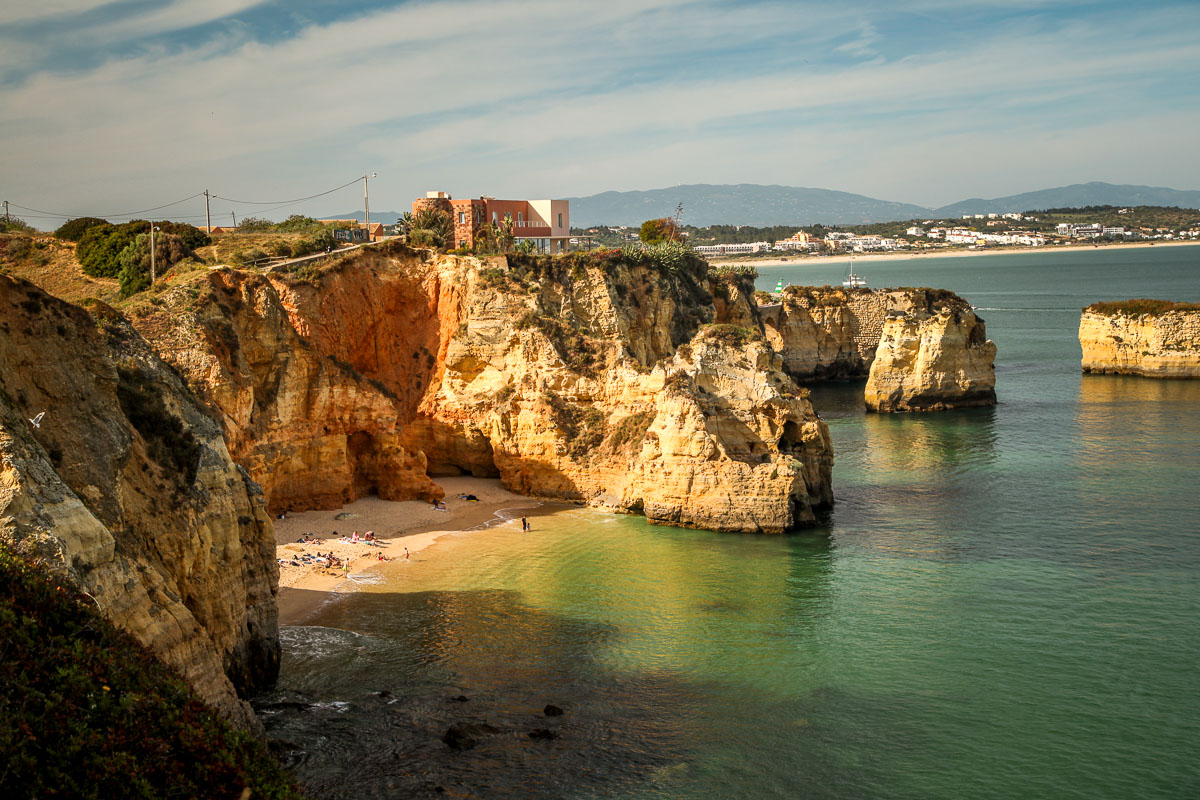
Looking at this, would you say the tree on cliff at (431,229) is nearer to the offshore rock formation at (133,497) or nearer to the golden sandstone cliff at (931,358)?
the offshore rock formation at (133,497)

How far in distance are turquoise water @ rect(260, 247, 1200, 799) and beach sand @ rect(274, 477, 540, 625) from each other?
1.16m

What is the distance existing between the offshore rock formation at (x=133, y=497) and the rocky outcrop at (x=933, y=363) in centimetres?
4738

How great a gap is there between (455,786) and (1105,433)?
42260 millimetres

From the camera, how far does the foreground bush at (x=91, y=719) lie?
967 centimetres

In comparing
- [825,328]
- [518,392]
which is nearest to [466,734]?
[518,392]

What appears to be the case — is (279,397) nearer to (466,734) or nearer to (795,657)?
(466,734)

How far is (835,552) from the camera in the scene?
97.7ft

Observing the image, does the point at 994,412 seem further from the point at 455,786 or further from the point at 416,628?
the point at 455,786

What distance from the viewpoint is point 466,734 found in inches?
712

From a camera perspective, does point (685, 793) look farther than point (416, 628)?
No

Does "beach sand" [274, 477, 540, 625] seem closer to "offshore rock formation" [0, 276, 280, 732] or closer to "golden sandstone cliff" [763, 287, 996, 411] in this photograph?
"offshore rock formation" [0, 276, 280, 732]

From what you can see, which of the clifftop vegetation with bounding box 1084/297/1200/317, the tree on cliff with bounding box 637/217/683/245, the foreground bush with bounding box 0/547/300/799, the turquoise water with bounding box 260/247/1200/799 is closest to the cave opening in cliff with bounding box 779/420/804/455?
the turquoise water with bounding box 260/247/1200/799

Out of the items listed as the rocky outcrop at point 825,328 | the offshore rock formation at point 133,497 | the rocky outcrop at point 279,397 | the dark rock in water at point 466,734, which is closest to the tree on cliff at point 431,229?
the rocky outcrop at point 279,397

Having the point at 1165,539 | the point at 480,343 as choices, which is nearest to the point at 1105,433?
the point at 1165,539
